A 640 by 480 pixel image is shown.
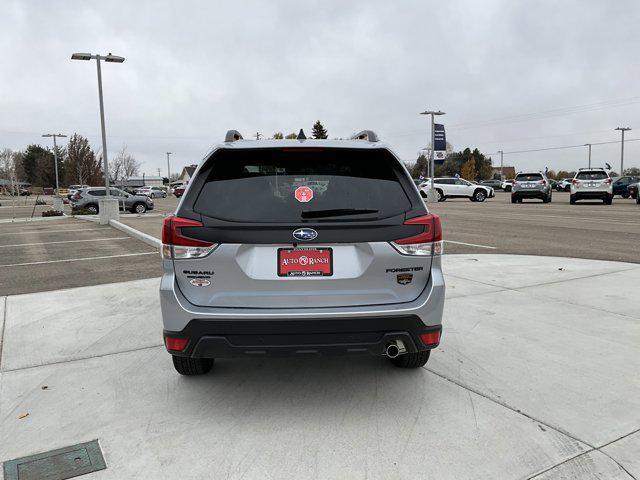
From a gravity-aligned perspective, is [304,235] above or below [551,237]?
above

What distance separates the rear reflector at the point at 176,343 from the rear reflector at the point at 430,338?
4.77 ft

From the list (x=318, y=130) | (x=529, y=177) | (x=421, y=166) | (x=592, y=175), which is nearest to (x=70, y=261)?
(x=592, y=175)

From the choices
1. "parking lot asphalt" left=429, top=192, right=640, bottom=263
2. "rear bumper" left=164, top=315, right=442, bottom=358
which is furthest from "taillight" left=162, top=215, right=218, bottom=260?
"parking lot asphalt" left=429, top=192, right=640, bottom=263

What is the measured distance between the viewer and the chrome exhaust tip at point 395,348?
308 centimetres

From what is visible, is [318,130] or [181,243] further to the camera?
[318,130]

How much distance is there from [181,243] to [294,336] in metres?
0.89

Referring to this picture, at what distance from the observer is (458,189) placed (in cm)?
3725

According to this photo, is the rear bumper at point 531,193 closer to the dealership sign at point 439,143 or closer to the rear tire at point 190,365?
the dealership sign at point 439,143

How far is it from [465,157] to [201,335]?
13009cm

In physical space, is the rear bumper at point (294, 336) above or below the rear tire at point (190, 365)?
above

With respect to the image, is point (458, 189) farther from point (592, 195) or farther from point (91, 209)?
point (91, 209)

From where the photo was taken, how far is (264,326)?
2.95 metres

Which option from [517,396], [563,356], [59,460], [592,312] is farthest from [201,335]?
[592,312]

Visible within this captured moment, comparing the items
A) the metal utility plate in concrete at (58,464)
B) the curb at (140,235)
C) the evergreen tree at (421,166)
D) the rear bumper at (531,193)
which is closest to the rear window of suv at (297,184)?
the metal utility plate in concrete at (58,464)
